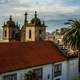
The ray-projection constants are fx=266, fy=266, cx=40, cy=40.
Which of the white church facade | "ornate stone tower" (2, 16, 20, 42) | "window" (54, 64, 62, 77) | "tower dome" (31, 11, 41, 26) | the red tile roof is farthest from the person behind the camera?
"ornate stone tower" (2, 16, 20, 42)

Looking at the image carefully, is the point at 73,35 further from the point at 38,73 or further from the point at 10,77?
the point at 10,77

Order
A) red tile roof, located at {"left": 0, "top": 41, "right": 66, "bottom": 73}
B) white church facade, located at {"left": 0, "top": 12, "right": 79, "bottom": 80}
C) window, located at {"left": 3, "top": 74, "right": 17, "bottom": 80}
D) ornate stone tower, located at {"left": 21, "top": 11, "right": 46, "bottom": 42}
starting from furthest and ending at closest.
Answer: ornate stone tower, located at {"left": 21, "top": 11, "right": 46, "bottom": 42}, red tile roof, located at {"left": 0, "top": 41, "right": 66, "bottom": 73}, white church facade, located at {"left": 0, "top": 12, "right": 79, "bottom": 80}, window, located at {"left": 3, "top": 74, "right": 17, "bottom": 80}

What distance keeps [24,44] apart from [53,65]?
5.46 metres

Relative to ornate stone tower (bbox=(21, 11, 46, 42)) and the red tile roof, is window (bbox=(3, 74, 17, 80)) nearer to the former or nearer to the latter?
the red tile roof

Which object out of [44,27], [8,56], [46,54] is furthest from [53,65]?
[44,27]

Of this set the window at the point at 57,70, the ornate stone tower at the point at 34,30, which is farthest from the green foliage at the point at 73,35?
the ornate stone tower at the point at 34,30

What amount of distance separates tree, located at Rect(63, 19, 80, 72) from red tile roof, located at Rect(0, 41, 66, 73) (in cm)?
297

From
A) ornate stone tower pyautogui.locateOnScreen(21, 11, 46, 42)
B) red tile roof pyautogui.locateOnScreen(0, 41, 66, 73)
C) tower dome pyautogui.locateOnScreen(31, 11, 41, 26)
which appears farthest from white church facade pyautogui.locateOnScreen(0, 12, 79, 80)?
tower dome pyautogui.locateOnScreen(31, 11, 41, 26)

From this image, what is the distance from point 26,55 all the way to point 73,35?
38.3ft

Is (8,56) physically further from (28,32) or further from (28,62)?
(28,32)

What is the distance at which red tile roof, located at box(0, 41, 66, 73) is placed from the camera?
33388 mm

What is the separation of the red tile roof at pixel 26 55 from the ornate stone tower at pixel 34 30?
30.8m

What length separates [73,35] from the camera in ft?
151

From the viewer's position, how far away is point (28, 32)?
7969cm
